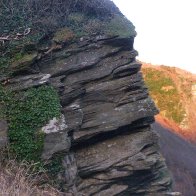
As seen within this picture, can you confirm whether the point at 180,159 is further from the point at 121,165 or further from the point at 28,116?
the point at 28,116

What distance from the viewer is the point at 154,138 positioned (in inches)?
529

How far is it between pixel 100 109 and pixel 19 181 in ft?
13.8

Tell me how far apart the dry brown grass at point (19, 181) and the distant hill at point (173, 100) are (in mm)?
24116

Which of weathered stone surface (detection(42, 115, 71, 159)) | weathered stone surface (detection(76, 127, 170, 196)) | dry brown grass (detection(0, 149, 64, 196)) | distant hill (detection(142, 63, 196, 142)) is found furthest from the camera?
distant hill (detection(142, 63, 196, 142))

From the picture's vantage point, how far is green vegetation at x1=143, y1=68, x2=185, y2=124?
3444 centimetres

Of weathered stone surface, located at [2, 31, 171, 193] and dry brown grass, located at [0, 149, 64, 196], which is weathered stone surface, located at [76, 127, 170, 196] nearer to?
weathered stone surface, located at [2, 31, 171, 193]

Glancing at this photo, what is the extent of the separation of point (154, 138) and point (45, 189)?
13.4 ft

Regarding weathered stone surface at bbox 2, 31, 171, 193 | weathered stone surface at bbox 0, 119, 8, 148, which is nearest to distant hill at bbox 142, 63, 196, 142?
weathered stone surface at bbox 2, 31, 171, 193

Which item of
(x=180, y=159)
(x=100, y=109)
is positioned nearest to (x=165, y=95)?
(x=180, y=159)

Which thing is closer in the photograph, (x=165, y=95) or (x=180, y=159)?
(x=180, y=159)

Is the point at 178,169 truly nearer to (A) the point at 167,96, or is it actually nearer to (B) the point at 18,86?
(A) the point at 167,96

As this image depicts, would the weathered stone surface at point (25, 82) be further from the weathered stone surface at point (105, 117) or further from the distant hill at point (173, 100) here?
the distant hill at point (173, 100)

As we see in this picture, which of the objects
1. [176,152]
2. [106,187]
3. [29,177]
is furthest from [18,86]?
[176,152]

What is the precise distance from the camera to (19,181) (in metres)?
9.05
